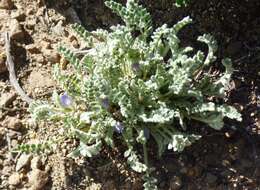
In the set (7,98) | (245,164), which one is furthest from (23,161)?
(245,164)

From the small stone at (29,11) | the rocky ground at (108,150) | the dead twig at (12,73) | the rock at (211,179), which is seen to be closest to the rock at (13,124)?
the rocky ground at (108,150)

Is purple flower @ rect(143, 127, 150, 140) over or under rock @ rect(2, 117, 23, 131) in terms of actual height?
under

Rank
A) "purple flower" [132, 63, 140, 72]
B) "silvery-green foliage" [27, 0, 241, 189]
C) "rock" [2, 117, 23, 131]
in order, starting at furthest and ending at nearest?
1. "rock" [2, 117, 23, 131]
2. "purple flower" [132, 63, 140, 72]
3. "silvery-green foliage" [27, 0, 241, 189]

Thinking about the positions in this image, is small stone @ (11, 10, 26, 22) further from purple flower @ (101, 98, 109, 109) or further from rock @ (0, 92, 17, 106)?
purple flower @ (101, 98, 109, 109)

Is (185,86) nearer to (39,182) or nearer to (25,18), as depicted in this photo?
(39,182)

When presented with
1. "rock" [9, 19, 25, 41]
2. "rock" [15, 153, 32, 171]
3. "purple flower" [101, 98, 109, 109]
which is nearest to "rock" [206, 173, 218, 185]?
"purple flower" [101, 98, 109, 109]

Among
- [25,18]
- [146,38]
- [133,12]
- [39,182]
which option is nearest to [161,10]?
[146,38]

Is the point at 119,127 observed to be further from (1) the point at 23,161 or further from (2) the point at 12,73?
(2) the point at 12,73
